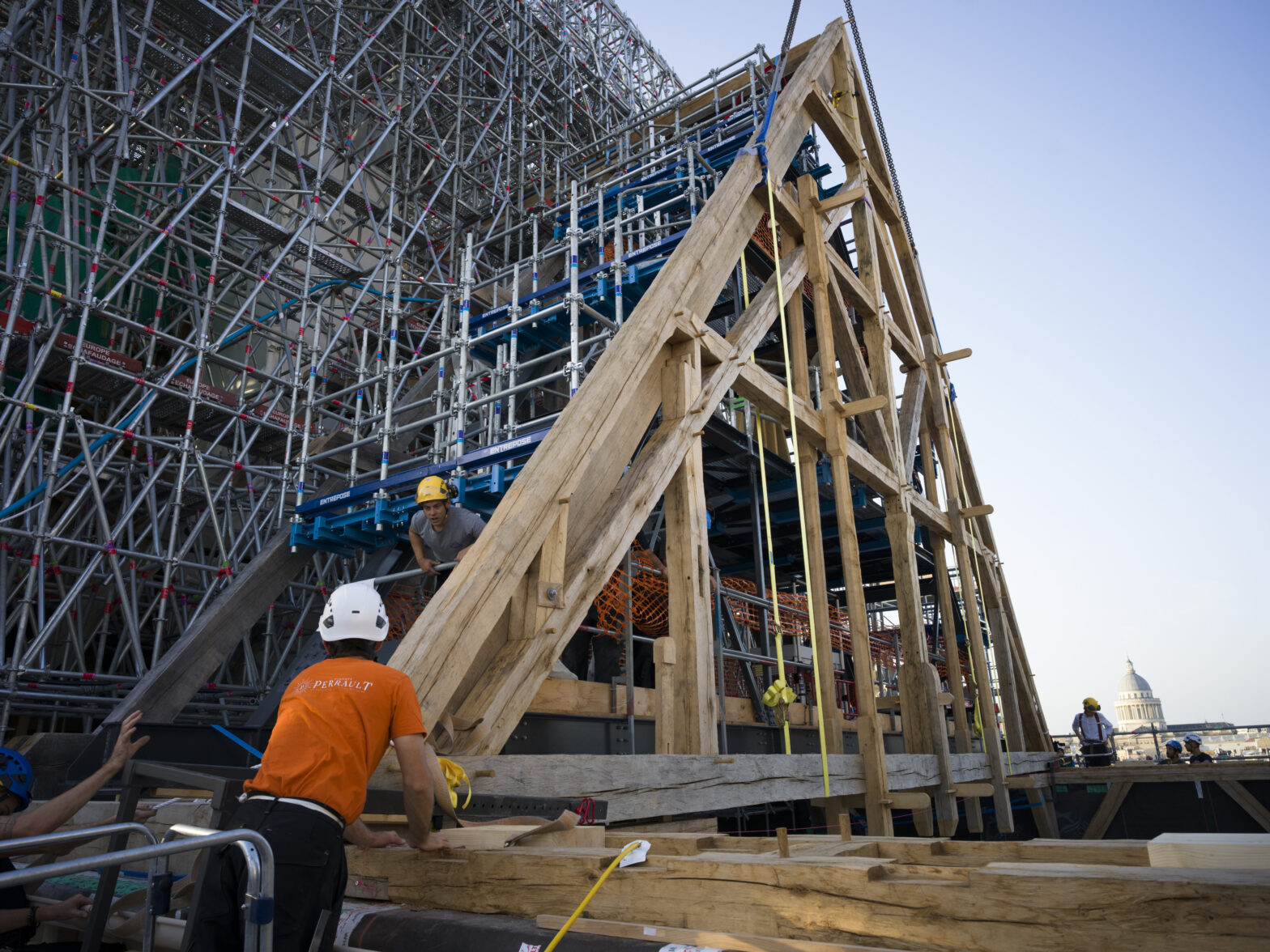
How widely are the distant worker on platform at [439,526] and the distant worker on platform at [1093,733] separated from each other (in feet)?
40.7

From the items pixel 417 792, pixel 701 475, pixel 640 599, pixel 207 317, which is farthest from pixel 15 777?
pixel 207 317

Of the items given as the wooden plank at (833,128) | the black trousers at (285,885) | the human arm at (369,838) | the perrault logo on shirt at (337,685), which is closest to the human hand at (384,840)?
the human arm at (369,838)

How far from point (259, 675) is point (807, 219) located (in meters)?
8.60

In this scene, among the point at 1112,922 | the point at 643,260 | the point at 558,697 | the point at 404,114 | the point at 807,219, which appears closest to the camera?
the point at 1112,922

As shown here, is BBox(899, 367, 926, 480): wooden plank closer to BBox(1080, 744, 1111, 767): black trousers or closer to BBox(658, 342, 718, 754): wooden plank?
BBox(658, 342, 718, 754): wooden plank

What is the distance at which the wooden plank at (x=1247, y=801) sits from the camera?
10641mm

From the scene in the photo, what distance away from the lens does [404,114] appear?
47.3 feet

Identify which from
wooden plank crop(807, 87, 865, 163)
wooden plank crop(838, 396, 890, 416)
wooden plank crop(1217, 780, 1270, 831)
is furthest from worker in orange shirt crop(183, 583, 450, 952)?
wooden plank crop(1217, 780, 1270, 831)

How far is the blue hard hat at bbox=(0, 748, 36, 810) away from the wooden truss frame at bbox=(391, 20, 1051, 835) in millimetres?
1744

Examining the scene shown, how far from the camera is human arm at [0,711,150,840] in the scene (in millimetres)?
3139

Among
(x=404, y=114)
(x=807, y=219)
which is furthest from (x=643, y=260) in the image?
(x=404, y=114)

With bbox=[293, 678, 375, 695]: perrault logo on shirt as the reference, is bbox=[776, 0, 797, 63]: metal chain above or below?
above

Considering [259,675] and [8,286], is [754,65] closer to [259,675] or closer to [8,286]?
[8,286]

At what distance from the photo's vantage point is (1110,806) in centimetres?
1160
